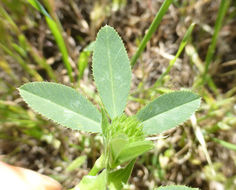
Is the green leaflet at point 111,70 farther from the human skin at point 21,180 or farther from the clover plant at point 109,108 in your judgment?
the human skin at point 21,180

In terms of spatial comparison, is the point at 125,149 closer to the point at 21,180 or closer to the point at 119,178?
the point at 119,178

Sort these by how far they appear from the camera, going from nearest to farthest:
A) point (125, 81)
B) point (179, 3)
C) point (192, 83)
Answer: point (125, 81) → point (192, 83) → point (179, 3)

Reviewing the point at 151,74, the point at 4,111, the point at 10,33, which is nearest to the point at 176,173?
the point at 151,74

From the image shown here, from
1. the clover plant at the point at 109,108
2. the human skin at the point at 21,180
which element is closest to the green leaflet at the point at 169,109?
the clover plant at the point at 109,108

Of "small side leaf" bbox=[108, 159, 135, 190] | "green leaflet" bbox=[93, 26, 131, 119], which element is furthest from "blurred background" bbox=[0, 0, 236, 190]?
"small side leaf" bbox=[108, 159, 135, 190]

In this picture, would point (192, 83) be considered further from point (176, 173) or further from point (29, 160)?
point (29, 160)

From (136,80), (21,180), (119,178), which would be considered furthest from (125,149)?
(136,80)

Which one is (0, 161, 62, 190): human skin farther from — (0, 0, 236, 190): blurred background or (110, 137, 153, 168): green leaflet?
(0, 0, 236, 190): blurred background
